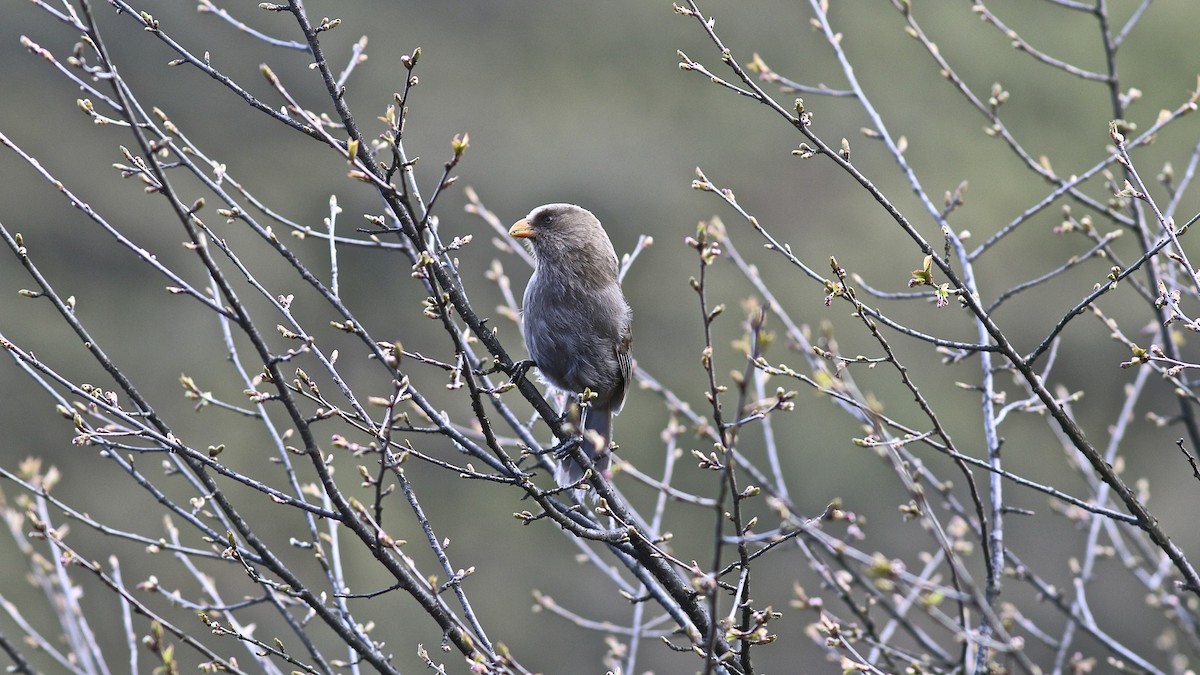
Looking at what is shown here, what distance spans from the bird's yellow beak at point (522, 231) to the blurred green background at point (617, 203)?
5.94 metres

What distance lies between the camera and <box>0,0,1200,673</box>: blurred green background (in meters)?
11.5

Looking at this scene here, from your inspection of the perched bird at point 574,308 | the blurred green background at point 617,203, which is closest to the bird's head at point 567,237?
the perched bird at point 574,308

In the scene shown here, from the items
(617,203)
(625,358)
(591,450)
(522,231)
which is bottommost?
(591,450)

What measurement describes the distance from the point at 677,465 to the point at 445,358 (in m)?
2.84

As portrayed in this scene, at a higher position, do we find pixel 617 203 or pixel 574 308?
pixel 617 203

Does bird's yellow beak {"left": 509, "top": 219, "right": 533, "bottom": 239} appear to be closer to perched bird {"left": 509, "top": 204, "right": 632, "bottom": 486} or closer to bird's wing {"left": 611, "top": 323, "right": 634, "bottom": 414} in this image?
perched bird {"left": 509, "top": 204, "right": 632, "bottom": 486}

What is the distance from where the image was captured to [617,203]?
14.5 metres

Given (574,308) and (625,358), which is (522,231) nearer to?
(574,308)

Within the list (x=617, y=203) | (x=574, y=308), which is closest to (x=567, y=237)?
(x=574, y=308)

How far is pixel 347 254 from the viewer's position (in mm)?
13102

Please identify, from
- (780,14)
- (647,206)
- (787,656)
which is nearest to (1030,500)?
(787,656)

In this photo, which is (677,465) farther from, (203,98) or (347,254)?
(203,98)

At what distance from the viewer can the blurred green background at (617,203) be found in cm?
1148

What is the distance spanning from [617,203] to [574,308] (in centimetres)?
→ 989
